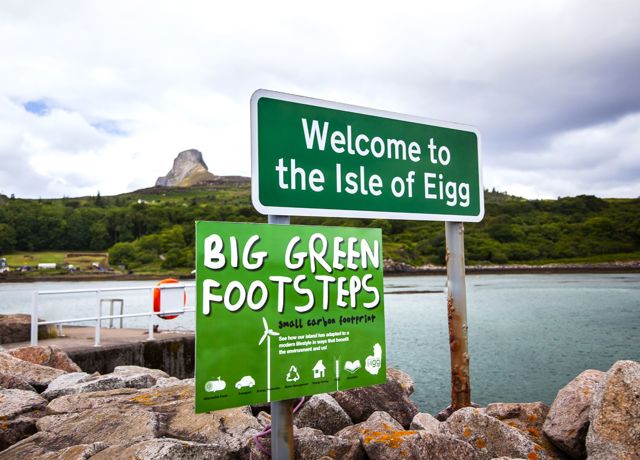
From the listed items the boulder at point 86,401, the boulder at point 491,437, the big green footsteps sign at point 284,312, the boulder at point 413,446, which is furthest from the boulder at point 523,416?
the boulder at point 86,401

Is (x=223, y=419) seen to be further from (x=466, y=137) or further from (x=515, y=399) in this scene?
(x=515, y=399)

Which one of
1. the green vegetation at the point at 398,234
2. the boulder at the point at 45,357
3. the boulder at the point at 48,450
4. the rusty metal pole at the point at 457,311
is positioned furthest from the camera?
the green vegetation at the point at 398,234

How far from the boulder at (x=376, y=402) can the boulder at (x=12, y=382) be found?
11.9ft

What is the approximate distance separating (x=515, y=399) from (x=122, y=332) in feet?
32.1

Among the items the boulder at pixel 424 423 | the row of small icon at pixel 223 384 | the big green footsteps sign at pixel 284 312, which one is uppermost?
the big green footsteps sign at pixel 284 312

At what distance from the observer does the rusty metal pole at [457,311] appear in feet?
13.3

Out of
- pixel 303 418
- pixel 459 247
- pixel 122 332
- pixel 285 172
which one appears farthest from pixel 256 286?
pixel 122 332

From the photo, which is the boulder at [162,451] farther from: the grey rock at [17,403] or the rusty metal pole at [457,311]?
the rusty metal pole at [457,311]

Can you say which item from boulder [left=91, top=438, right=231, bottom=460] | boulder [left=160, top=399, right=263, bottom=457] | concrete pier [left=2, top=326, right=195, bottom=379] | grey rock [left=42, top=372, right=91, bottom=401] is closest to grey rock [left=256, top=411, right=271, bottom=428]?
boulder [left=160, top=399, right=263, bottom=457]

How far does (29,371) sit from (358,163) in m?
6.08

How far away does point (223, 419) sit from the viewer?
4.31 meters

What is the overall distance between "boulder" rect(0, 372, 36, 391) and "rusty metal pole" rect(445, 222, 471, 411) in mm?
4842

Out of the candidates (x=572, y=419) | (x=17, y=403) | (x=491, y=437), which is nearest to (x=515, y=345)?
(x=572, y=419)

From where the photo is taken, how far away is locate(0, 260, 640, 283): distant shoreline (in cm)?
9162
